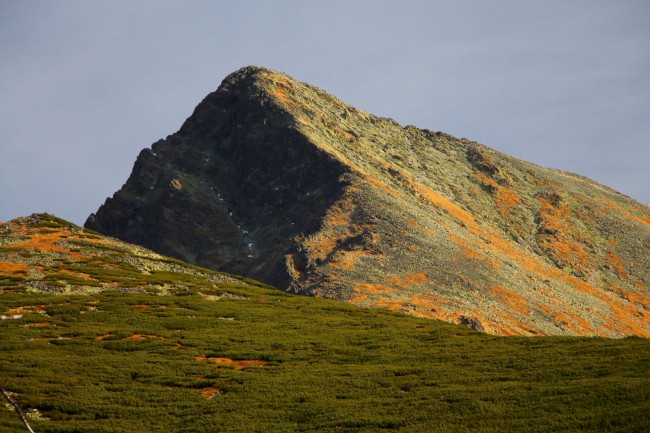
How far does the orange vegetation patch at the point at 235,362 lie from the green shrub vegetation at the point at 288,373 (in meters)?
0.64

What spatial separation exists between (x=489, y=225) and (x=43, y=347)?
14261cm

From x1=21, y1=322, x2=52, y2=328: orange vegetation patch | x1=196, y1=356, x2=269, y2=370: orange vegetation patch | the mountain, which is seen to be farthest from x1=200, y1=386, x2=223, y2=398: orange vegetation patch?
the mountain

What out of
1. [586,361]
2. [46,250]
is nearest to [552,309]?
[586,361]

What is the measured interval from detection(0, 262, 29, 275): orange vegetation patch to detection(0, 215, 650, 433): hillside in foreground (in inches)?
18.6

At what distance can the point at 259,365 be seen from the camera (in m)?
70.7

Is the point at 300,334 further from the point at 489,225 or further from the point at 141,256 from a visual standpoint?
the point at 489,225

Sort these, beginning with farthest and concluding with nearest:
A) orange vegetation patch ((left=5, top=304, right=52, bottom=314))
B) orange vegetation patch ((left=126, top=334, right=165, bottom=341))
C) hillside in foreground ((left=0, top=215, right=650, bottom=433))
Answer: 1. orange vegetation patch ((left=5, top=304, right=52, bottom=314))
2. orange vegetation patch ((left=126, top=334, right=165, bottom=341))
3. hillside in foreground ((left=0, top=215, right=650, bottom=433))

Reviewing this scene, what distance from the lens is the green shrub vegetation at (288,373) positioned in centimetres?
4953

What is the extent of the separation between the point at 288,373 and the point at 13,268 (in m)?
50.9

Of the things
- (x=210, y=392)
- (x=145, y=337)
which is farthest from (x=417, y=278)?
(x=210, y=392)

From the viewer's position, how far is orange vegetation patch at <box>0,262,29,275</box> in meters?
95.6

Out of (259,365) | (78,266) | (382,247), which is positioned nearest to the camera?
(259,365)

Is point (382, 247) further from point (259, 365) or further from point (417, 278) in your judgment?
point (259, 365)

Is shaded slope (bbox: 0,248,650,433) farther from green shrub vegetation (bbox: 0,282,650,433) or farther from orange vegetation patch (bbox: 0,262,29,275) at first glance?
orange vegetation patch (bbox: 0,262,29,275)
